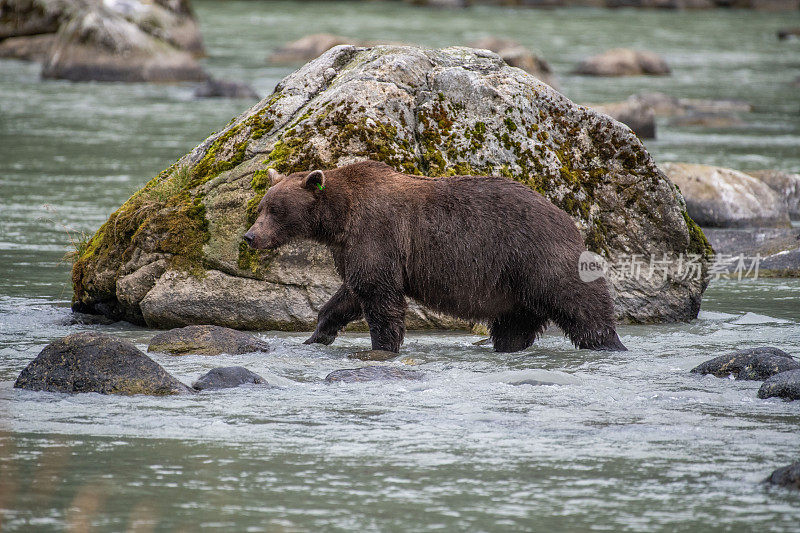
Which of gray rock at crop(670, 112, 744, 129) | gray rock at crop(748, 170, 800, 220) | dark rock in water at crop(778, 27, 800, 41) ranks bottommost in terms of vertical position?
gray rock at crop(748, 170, 800, 220)

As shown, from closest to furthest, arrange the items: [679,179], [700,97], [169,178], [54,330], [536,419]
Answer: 1. [536,419]
2. [54,330]
3. [169,178]
4. [679,179]
5. [700,97]

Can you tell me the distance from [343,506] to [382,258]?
338cm

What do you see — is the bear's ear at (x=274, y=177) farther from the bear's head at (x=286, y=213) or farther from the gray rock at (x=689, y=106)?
the gray rock at (x=689, y=106)

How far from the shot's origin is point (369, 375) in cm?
743

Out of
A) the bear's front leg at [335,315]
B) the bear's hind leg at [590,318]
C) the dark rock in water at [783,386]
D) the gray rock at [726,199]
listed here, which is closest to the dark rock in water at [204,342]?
the bear's front leg at [335,315]

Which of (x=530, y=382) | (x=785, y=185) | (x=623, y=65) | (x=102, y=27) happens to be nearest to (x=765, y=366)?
(x=530, y=382)

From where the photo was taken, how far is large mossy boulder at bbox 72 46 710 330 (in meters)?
9.41

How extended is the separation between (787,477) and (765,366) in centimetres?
217

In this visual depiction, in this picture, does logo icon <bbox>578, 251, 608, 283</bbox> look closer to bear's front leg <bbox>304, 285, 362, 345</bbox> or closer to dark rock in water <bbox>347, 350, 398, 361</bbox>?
dark rock in water <bbox>347, 350, 398, 361</bbox>

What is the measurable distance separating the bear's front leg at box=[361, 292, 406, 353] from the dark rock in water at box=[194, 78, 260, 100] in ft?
57.7

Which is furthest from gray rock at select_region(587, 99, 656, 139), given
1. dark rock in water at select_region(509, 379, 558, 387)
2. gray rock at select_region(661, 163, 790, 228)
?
dark rock in water at select_region(509, 379, 558, 387)

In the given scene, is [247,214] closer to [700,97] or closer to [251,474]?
[251,474]

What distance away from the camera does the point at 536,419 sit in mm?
6520

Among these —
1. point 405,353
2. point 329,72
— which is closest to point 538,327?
point 405,353
